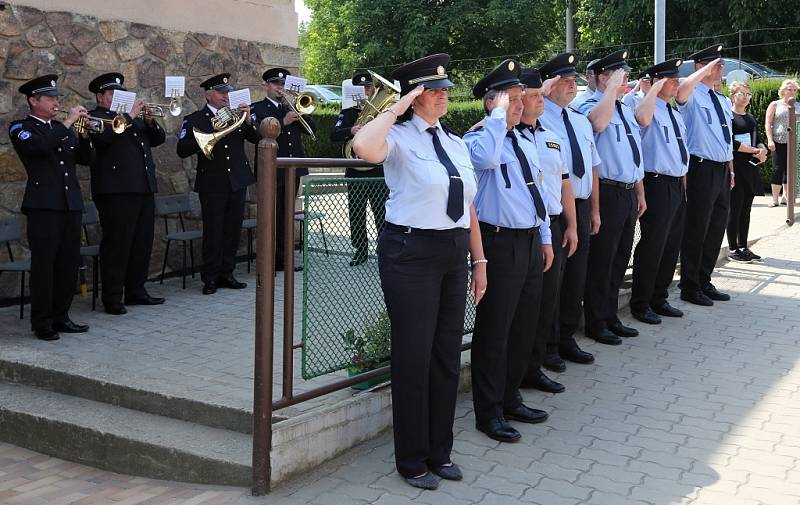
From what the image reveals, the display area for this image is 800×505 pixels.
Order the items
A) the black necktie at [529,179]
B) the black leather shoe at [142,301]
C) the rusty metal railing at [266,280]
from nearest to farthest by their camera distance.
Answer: the rusty metal railing at [266,280] → the black necktie at [529,179] → the black leather shoe at [142,301]

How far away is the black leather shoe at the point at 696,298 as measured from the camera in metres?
8.40

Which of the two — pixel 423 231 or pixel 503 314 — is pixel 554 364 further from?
pixel 423 231

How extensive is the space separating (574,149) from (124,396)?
126 inches

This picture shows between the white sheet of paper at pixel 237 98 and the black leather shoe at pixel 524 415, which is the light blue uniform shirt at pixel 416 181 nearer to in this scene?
the black leather shoe at pixel 524 415

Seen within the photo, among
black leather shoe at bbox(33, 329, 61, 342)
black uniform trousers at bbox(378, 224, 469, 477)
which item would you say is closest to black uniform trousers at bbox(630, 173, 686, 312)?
black uniform trousers at bbox(378, 224, 469, 477)

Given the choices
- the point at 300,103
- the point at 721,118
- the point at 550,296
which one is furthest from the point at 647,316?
the point at 300,103

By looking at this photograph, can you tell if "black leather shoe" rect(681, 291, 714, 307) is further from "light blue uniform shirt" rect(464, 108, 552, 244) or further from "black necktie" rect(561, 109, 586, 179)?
"light blue uniform shirt" rect(464, 108, 552, 244)

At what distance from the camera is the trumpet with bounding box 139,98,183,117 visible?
7.99m

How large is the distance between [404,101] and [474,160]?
29.7 inches

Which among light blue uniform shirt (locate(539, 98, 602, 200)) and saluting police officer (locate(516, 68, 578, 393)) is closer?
saluting police officer (locate(516, 68, 578, 393))

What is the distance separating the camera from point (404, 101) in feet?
14.2

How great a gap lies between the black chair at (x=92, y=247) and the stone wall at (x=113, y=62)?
0.25 meters

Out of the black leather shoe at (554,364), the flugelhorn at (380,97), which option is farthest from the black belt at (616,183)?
the flugelhorn at (380,97)

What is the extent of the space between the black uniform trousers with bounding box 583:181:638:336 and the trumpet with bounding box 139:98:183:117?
12.4 ft
